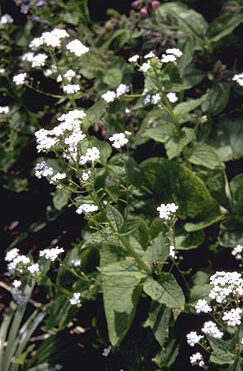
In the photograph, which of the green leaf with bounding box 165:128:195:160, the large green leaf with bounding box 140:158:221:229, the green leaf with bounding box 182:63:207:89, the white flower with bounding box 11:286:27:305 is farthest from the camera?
the green leaf with bounding box 182:63:207:89

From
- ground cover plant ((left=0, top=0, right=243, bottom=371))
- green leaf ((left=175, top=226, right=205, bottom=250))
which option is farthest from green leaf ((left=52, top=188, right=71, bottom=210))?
green leaf ((left=175, top=226, right=205, bottom=250))

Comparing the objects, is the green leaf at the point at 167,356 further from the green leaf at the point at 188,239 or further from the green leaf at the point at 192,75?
the green leaf at the point at 192,75

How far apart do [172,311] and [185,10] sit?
2476mm

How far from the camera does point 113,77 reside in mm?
4395

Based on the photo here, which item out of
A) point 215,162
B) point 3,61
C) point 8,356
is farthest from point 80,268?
point 3,61

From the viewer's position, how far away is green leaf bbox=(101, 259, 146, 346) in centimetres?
332

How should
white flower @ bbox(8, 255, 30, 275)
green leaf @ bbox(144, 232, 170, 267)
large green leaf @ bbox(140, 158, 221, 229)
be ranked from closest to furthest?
green leaf @ bbox(144, 232, 170, 267) < white flower @ bbox(8, 255, 30, 275) < large green leaf @ bbox(140, 158, 221, 229)

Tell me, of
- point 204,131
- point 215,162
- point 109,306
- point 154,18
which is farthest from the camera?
point 154,18

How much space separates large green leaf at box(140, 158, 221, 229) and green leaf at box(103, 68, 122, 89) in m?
0.69

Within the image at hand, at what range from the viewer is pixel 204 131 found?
14.0 ft

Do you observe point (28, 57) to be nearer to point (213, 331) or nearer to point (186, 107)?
point (186, 107)

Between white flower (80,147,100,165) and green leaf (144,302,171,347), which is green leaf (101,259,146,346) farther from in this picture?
white flower (80,147,100,165)

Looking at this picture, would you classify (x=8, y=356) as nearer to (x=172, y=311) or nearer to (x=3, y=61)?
(x=172, y=311)

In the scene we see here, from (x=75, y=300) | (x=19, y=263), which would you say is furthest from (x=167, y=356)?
(x=19, y=263)
